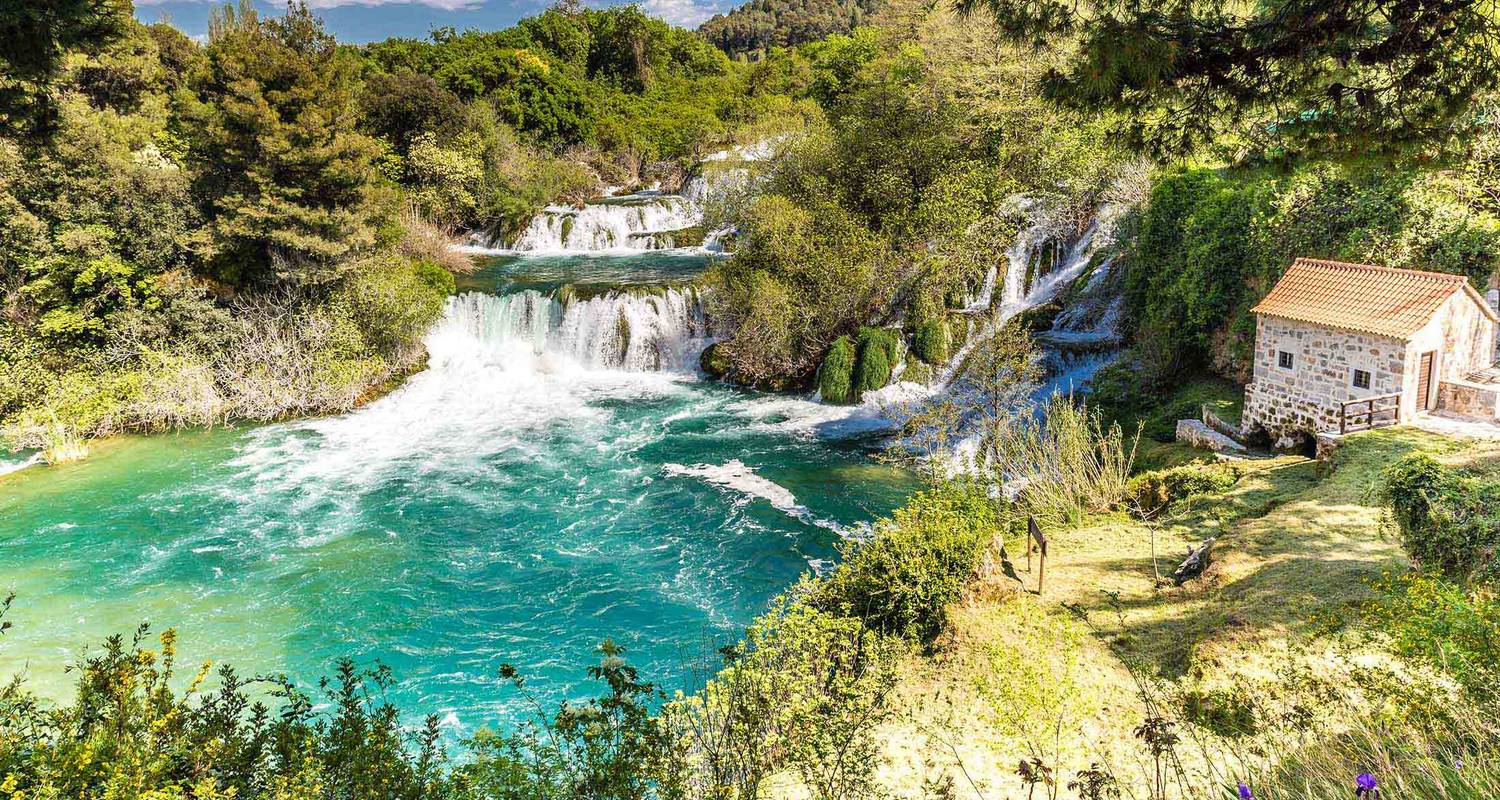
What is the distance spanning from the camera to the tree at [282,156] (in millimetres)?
18703

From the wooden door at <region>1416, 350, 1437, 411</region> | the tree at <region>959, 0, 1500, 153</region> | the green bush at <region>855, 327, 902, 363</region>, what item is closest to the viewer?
the tree at <region>959, 0, 1500, 153</region>

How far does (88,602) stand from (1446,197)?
2193 centimetres

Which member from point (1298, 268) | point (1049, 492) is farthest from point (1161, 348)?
point (1049, 492)

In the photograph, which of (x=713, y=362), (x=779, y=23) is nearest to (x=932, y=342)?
(x=713, y=362)

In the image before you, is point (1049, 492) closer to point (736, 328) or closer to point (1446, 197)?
point (1446, 197)

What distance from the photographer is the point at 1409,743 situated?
4797 mm

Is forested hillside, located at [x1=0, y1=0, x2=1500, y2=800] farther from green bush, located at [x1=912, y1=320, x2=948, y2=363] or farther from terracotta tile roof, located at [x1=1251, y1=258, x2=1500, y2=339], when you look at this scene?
terracotta tile roof, located at [x1=1251, y1=258, x2=1500, y2=339]

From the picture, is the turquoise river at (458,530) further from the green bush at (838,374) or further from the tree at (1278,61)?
the tree at (1278,61)

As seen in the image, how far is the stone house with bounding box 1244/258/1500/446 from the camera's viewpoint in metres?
11.5

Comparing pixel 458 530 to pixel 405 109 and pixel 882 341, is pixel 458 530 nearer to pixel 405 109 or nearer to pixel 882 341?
pixel 882 341

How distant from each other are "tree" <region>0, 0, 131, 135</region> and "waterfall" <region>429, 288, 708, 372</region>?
1623 cm

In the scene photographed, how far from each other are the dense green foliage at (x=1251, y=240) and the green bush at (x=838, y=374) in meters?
6.47

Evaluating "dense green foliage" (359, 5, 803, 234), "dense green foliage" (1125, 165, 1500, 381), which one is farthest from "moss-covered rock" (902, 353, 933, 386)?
"dense green foliage" (359, 5, 803, 234)

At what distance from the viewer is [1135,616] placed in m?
9.01
